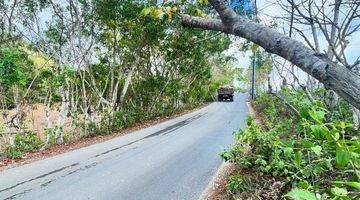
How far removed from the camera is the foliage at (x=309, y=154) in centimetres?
166

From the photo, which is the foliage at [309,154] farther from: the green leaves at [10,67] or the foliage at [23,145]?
the foliage at [23,145]

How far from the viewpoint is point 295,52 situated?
200 centimetres

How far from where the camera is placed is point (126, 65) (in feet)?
68.3

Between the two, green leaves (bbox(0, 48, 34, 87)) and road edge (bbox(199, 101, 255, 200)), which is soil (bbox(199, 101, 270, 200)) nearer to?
road edge (bbox(199, 101, 255, 200))

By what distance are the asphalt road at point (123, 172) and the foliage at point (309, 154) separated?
5.30ft

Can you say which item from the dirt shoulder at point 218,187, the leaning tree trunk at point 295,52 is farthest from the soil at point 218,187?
the leaning tree trunk at point 295,52

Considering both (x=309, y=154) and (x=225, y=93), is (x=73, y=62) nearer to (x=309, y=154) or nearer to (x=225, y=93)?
(x=309, y=154)

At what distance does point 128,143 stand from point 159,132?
11.1 ft

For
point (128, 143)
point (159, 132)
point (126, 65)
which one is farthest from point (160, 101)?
point (128, 143)

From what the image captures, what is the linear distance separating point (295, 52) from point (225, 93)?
52.4 m

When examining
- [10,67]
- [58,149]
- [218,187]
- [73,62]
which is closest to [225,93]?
[73,62]

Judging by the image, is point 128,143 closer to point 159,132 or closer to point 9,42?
point 159,132

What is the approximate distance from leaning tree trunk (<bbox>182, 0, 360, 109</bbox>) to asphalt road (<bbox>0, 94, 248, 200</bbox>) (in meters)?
5.79

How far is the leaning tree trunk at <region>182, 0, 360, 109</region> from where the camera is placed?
1.76 meters
